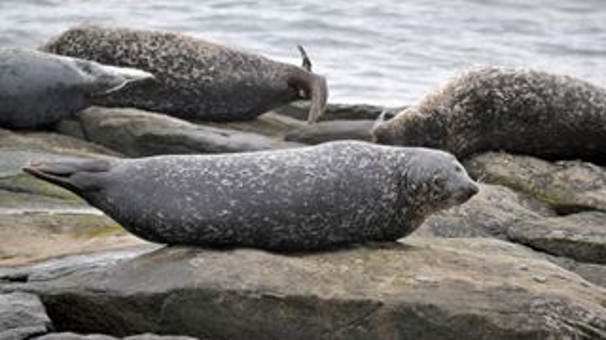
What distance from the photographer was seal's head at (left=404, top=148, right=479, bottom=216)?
500 centimetres

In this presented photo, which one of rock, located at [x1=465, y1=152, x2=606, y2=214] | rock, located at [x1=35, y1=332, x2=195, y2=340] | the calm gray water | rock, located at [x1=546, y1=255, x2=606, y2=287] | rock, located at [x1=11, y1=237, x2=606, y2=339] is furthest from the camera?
the calm gray water

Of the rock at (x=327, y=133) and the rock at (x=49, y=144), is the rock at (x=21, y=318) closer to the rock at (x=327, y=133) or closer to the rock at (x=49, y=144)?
the rock at (x=49, y=144)

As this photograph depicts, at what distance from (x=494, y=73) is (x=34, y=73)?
2.39 meters

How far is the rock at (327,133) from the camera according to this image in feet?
25.6

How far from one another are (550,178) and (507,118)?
626 mm

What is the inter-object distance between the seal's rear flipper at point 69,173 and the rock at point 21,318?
57 cm

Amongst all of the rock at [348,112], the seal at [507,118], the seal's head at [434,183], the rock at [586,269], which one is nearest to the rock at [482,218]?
the rock at [586,269]

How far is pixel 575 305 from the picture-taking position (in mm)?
4484

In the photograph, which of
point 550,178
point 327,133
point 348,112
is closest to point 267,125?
point 348,112

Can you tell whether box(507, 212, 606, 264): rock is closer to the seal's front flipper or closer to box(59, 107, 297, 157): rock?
box(59, 107, 297, 157): rock

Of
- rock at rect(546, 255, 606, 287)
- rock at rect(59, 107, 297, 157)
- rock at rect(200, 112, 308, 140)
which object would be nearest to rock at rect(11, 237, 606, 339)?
rock at rect(546, 255, 606, 287)

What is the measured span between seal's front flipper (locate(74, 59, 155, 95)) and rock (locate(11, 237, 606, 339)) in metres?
3.13

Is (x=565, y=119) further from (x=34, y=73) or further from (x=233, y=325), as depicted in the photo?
(x=233, y=325)

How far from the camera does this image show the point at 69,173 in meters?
4.88
